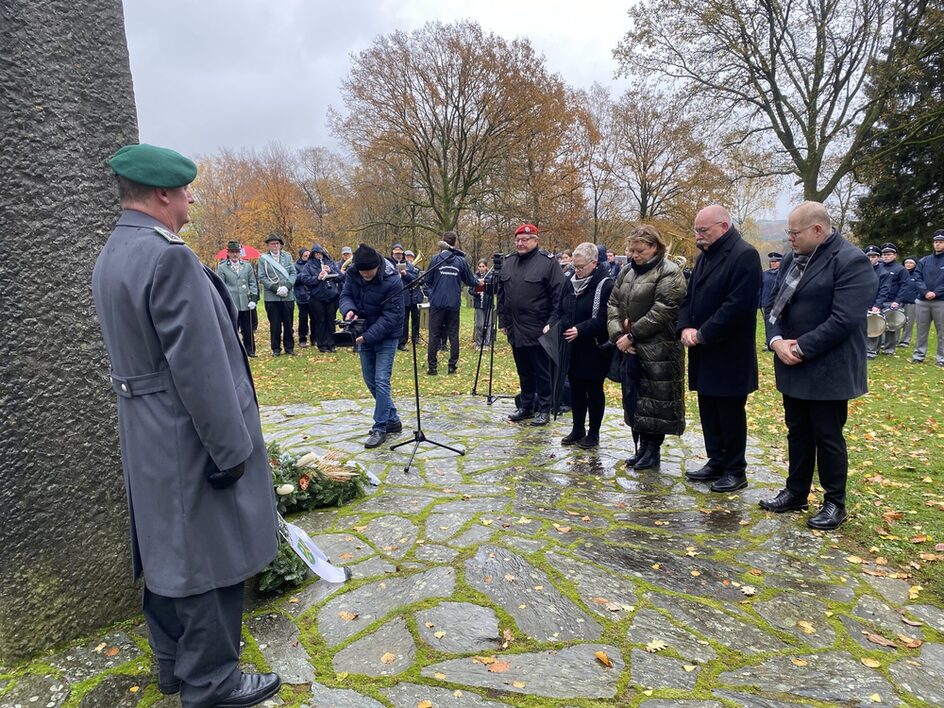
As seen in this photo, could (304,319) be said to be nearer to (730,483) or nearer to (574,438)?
(574,438)

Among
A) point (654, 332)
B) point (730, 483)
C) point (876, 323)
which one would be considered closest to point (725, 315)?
point (654, 332)

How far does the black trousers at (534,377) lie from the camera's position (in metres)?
7.28

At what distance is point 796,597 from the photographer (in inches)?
131

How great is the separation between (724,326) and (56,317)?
14.0ft

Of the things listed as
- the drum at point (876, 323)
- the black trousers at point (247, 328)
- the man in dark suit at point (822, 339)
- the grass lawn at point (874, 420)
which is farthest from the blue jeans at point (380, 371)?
the drum at point (876, 323)

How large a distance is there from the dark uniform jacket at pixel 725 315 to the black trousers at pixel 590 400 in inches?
51.8

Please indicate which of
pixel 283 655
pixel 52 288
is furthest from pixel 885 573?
pixel 52 288

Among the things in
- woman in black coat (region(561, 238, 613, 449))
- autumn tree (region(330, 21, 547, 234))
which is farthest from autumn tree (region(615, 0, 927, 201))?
woman in black coat (region(561, 238, 613, 449))

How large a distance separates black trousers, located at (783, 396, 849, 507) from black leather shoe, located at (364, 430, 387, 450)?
3.83 m

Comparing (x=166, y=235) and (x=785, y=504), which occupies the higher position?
(x=166, y=235)

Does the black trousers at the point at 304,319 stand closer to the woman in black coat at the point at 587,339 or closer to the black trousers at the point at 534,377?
the black trousers at the point at 534,377

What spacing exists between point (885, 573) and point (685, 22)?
22.0 meters

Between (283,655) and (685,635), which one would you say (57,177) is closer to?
(283,655)

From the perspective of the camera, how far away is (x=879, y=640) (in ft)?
9.64
